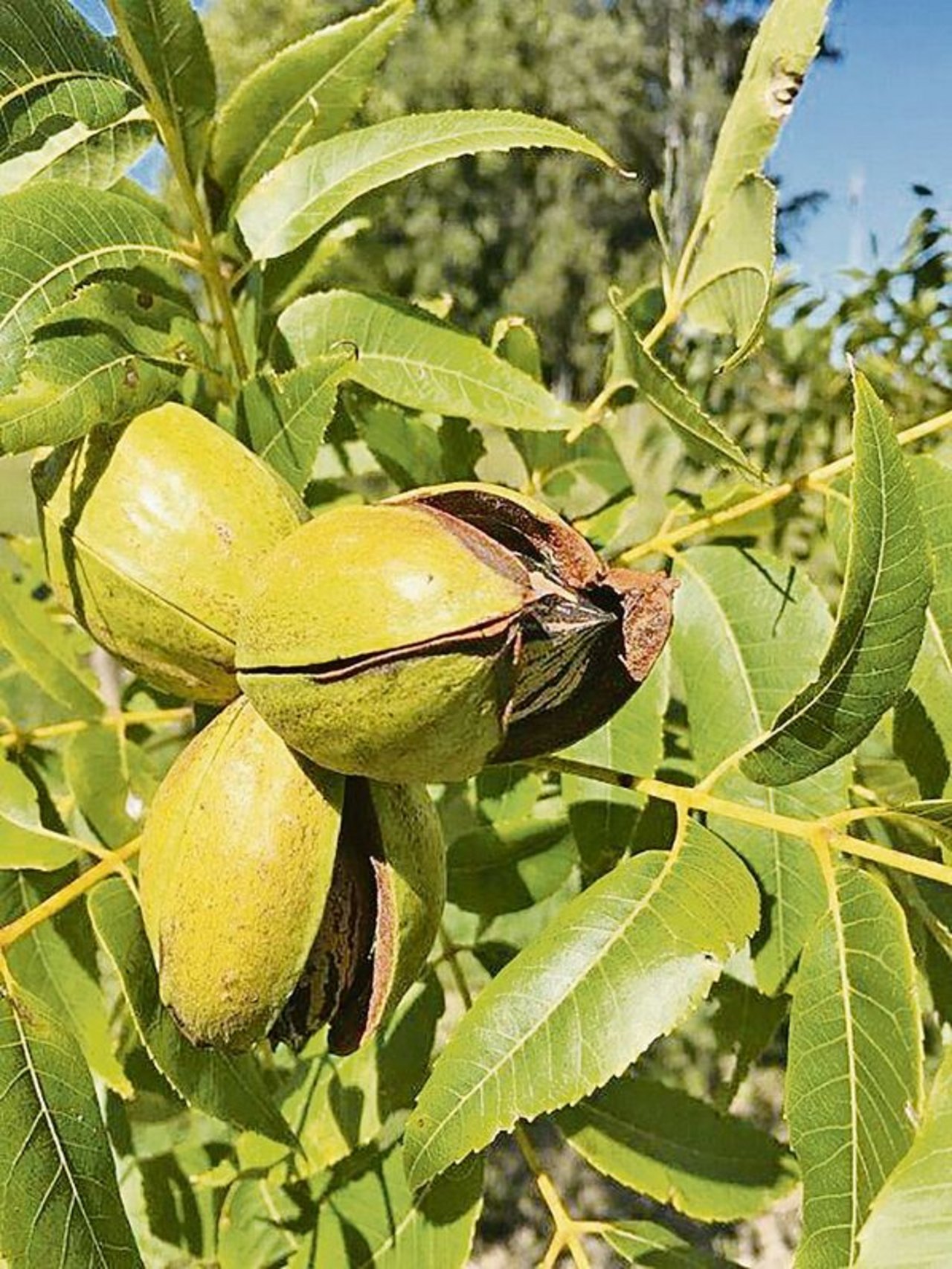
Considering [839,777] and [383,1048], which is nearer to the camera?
[839,777]

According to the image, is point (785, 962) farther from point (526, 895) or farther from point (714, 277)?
point (714, 277)

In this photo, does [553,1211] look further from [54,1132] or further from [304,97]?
[304,97]

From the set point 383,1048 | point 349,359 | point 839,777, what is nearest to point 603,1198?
point 383,1048

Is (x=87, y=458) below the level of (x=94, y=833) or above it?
above

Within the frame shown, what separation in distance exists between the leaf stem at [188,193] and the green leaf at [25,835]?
47 cm

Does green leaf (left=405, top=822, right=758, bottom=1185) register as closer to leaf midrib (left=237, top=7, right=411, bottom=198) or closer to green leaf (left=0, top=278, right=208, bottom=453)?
green leaf (left=0, top=278, right=208, bottom=453)

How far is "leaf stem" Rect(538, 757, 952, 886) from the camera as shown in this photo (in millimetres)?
1004

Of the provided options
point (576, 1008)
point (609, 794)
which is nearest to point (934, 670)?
point (609, 794)

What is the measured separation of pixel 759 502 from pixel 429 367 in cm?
37

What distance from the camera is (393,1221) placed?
1.26 metres

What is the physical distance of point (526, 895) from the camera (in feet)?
4.41

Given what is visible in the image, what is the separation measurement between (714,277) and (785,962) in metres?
0.66

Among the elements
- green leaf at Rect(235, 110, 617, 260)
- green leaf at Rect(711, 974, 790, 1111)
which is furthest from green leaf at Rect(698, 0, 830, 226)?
green leaf at Rect(711, 974, 790, 1111)

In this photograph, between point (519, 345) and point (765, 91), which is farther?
point (519, 345)
